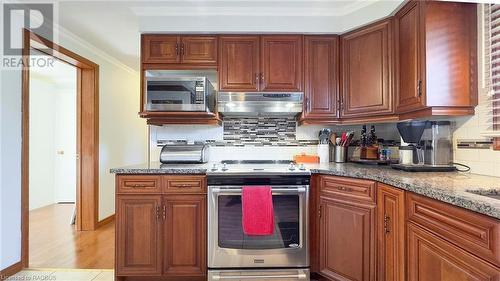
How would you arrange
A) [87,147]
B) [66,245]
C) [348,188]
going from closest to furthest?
[348,188]
[66,245]
[87,147]

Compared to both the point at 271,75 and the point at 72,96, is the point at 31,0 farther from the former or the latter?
the point at 72,96

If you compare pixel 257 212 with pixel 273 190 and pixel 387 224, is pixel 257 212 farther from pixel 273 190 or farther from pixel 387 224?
pixel 387 224

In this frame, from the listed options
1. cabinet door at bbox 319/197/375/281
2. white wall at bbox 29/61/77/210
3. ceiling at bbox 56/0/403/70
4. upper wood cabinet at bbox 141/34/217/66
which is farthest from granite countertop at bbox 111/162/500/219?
white wall at bbox 29/61/77/210

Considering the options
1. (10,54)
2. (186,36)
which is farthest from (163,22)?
(10,54)

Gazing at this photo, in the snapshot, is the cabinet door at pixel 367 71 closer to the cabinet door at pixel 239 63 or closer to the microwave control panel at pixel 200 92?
the cabinet door at pixel 239 63

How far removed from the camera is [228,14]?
245 cm

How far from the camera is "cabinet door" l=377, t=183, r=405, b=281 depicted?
4.99ft

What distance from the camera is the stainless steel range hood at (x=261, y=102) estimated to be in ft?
7.97

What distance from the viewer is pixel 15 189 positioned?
7.55ft

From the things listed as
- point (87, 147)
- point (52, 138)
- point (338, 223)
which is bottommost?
point (338, 223)

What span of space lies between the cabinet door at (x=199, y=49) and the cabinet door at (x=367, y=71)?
3.79 ft

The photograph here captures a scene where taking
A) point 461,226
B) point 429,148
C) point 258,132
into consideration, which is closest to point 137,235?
point 258,132

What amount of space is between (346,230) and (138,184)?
1.53m

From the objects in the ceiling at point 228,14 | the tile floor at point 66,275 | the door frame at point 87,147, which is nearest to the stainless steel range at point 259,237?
the tile floor at point 66,275
